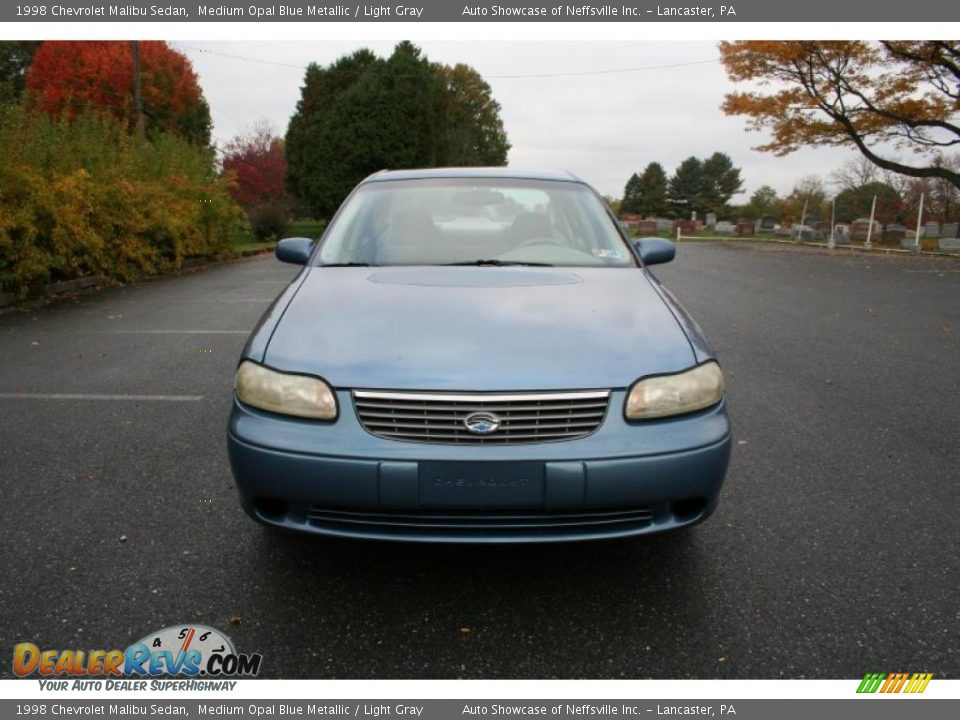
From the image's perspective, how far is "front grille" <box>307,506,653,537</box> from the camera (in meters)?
2.10

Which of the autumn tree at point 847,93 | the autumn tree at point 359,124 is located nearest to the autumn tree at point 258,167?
the autumn tree at point 359,124

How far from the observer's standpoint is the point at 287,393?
2.21 meters

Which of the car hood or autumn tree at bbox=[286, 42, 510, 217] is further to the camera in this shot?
autumn tree at bbox=[286, 42, 510, 217]

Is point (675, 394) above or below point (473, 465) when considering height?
above

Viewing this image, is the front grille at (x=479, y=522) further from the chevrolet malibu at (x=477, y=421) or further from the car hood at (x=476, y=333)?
the car hood at (x=476, y=333)

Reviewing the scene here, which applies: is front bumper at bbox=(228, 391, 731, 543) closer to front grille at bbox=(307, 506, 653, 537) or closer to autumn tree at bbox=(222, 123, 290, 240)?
front grille at bbox=(307, 506, 653, 537)

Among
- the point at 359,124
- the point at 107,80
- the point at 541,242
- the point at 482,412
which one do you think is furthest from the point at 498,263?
the point at 107,80

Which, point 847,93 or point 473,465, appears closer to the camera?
point 473,465

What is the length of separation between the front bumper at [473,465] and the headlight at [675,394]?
42mm

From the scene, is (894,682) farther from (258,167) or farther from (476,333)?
(258,167)

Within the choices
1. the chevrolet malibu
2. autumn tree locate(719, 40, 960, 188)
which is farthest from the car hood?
autumn tree locate(719, 40, 960, 188)

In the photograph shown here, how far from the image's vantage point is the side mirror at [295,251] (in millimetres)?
3553

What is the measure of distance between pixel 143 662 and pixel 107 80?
41.1m

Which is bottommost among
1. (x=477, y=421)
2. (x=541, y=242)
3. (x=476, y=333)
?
(x=477, y=421)
